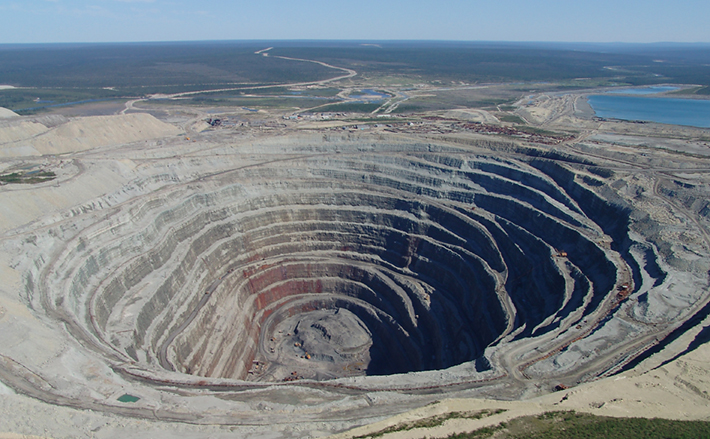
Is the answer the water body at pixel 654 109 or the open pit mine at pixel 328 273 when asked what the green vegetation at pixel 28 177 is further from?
the water body at pixel 654 109

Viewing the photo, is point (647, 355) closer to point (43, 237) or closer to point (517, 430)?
point (517, 430)

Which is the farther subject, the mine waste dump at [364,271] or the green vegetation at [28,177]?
the green vegetation at [28,177]

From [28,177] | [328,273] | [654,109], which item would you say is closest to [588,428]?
[328,273]

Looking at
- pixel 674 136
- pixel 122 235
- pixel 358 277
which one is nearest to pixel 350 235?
pixel 358 277

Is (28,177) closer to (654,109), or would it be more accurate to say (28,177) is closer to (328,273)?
(328,273)

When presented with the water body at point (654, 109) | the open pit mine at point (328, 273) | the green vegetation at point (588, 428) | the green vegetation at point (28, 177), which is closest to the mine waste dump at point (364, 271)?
the open pit mine at point (328, 273)
